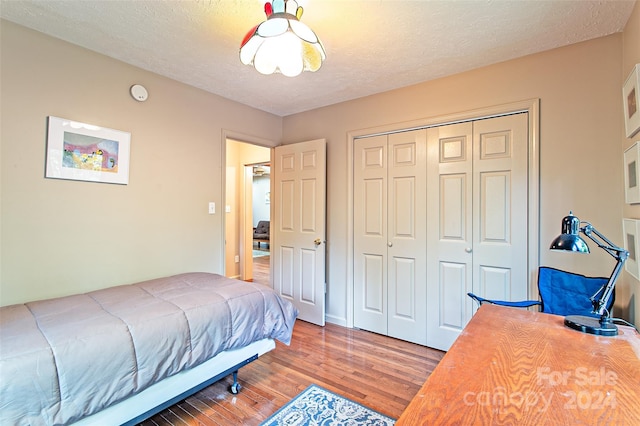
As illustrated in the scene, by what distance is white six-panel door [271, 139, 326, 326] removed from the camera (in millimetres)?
3348

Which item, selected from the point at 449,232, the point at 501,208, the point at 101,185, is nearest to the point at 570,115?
the point at 501,208

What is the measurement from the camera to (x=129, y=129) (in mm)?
2457

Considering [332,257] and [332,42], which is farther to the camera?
[332,257]

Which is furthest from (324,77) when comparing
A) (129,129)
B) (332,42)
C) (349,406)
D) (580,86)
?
(349,406)

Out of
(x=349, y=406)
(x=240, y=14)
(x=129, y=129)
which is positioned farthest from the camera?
(x=129, y=129)

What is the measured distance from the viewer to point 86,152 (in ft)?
7.29

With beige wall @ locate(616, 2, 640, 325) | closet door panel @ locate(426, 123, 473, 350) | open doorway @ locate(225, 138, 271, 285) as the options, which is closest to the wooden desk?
beige wall @ locate(616, 2, 640, 325)

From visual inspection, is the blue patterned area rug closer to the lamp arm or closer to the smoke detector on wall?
the lamp arm

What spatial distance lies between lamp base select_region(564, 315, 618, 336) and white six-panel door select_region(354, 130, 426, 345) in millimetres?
1443

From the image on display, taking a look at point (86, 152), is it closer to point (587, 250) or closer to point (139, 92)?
point (139, 92)

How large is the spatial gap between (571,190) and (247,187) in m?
4.28

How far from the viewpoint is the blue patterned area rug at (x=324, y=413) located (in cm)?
181

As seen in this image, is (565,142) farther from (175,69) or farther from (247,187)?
(247,187)

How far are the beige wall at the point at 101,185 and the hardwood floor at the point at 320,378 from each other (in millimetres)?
1115
